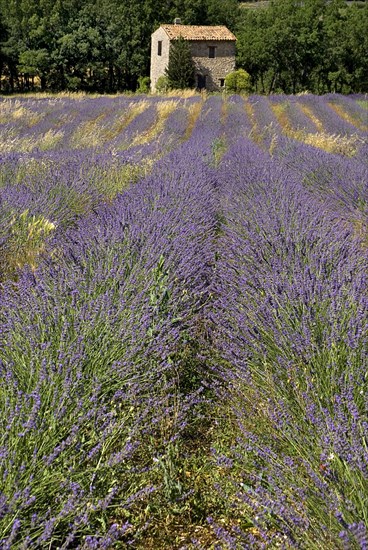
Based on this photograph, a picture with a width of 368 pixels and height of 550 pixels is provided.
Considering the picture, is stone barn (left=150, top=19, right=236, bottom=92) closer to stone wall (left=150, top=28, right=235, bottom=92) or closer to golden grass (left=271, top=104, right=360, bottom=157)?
stone wall (left=150, top=28, right=235, bottom=92)

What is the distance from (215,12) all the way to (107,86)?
44.0 ft

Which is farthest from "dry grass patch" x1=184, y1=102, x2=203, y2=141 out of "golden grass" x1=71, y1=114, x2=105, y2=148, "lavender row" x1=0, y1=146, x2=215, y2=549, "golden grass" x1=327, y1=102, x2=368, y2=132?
"lavender row" x1=0, y1=146, x2=215, y2=549

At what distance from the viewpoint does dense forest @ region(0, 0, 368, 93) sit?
36.9 m

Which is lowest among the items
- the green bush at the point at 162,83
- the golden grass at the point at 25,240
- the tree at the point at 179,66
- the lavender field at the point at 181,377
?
the green bush at the point at 162,83

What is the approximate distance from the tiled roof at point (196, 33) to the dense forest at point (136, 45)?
3.26 metres

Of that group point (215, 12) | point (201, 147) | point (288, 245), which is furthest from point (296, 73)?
point (288, 245)

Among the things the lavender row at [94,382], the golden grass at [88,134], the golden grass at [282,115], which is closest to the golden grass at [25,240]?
the lavender row at [94,382]

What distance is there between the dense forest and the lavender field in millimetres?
34054

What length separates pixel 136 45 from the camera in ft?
135

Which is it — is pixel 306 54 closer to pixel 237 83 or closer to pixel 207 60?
pixel 207 60

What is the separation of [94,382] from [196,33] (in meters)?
38.8

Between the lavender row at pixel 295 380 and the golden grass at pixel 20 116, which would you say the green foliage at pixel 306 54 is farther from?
the lavender row at pixel 295 380

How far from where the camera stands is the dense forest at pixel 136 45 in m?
36.9

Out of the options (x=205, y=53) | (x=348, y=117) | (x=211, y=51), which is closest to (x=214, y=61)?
(x=211, y=51)
